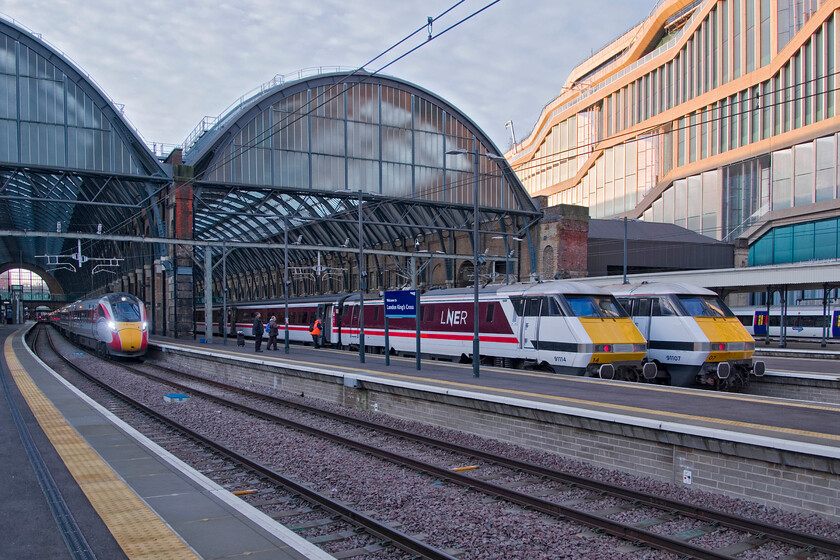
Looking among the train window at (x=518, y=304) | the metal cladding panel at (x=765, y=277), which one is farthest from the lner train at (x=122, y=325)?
the metal cladding panel at (x=765, y=277)

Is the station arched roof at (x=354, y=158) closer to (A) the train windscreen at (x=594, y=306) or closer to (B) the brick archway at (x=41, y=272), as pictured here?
(A) the train windscreen at (x=594, y=306)

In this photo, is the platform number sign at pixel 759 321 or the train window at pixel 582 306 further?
the platform number sign at pixel 759 321

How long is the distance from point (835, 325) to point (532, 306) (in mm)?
31710

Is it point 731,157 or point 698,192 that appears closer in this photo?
point 731,157

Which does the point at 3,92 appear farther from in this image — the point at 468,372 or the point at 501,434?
the point at 501,434

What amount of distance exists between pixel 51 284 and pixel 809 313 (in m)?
134

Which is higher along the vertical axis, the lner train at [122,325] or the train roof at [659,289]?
the train roof at [659,289]

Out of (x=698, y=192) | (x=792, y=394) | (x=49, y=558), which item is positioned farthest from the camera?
(x=698, y=192)

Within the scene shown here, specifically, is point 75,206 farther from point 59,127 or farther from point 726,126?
point 726,126

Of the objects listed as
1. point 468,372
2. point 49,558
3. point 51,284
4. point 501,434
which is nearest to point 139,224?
point 468,372

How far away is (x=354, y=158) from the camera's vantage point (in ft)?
131

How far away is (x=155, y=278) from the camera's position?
149 ft

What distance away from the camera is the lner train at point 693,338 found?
57.6ft

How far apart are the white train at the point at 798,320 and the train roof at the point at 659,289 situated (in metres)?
24.4
